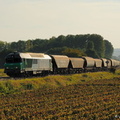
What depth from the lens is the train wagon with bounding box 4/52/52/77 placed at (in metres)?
42.3

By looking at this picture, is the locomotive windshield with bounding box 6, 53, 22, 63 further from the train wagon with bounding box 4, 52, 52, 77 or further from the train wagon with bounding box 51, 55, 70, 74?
the train wagon with bounding box 51, 55, 70, 74

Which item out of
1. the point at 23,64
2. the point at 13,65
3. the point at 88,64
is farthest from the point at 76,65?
the point at 13,65

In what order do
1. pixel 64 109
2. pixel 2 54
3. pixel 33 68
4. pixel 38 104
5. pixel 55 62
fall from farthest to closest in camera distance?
pixel 2 54, pixel 55 62, pixel 33 68, pixel 38 104, pixel 64 109

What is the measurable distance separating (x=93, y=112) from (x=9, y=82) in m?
15.3

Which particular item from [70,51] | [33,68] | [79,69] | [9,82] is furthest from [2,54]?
[9,82]

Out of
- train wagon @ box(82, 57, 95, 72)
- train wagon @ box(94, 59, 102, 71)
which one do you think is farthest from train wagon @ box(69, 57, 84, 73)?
train wagon @ box(94, 59, 102, 71)

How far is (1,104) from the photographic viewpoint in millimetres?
24844

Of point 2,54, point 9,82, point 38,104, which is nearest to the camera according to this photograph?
point 38,104

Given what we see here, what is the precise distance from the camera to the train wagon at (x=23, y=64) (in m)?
42.3

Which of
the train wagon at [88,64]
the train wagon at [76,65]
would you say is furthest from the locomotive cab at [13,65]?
the train wagon at [88,64]

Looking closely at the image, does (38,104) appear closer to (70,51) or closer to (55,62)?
(55,62)

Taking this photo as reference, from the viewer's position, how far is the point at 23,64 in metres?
42.6

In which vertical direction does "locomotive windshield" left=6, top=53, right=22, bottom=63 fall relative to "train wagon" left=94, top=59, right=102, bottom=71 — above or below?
above

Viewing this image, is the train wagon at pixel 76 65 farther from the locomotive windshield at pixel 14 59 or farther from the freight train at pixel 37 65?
the locomotive windshield at pixel 14 59
